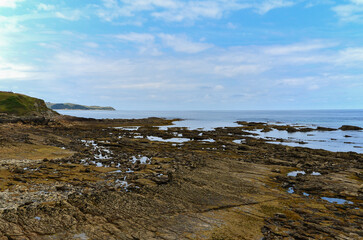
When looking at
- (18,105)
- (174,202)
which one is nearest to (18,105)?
(18,105)

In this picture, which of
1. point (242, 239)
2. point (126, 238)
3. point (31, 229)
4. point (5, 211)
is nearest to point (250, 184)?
point (242, 239)

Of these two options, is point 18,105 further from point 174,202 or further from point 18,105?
point 174,202

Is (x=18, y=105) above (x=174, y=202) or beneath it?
above

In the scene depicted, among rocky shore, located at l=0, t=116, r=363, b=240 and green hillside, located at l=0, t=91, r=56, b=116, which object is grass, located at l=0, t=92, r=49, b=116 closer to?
green hillside, located at l=0, t=91, r=56, b=116

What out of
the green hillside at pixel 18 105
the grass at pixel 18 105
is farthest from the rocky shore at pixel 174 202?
the grass at pixel 18 105

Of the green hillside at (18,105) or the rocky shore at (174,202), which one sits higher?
the green hillside at (18,105)

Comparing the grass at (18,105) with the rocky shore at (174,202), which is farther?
the grass at (18,105)

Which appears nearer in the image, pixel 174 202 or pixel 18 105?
pixel 174 202

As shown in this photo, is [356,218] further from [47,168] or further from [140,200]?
[47,168]

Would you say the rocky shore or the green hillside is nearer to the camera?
the rocky shore

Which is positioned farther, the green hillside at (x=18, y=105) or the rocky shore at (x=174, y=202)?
the green hillside at (x=18, y=105)

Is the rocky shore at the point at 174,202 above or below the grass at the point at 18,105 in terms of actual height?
below

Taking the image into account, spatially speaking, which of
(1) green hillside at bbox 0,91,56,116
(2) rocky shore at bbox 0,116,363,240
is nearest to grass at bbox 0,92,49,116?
(1) green hillside at bbox 0,91,56,116

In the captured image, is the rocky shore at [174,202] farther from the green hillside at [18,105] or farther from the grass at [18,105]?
the grass at [18,105]
